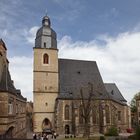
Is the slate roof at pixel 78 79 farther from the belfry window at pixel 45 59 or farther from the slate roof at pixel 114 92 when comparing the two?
the slate roof at pixel 114 92

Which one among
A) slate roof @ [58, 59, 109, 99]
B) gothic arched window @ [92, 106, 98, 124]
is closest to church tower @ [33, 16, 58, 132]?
slate roof @ [58, 59, 109, 99]

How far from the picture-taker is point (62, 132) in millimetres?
50031

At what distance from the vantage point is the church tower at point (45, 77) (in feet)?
169

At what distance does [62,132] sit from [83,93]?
29.5ft

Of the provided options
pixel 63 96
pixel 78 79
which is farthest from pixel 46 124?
pixel 78 79

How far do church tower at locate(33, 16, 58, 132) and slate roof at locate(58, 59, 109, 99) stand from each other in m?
2.06

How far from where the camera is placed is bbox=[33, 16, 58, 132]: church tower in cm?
5144

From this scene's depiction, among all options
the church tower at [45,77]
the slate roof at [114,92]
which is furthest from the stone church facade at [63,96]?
the slate roof at [114,92]

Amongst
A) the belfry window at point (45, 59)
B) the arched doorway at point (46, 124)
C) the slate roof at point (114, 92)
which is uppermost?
the belfry window at point (45, 59)

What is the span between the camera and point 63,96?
51844mm

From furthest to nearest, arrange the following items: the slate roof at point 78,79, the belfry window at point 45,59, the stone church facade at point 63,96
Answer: the belfry window at point 45,59 → the slate roof at point 78,79 → the stone church facade at point 63,96

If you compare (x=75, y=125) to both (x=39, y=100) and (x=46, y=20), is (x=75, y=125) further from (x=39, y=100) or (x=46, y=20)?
(x=46, y=20)

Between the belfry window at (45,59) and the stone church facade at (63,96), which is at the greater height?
the belfry window at (45,59)

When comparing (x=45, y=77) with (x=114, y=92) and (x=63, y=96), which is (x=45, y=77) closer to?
(x=63, y=96)
